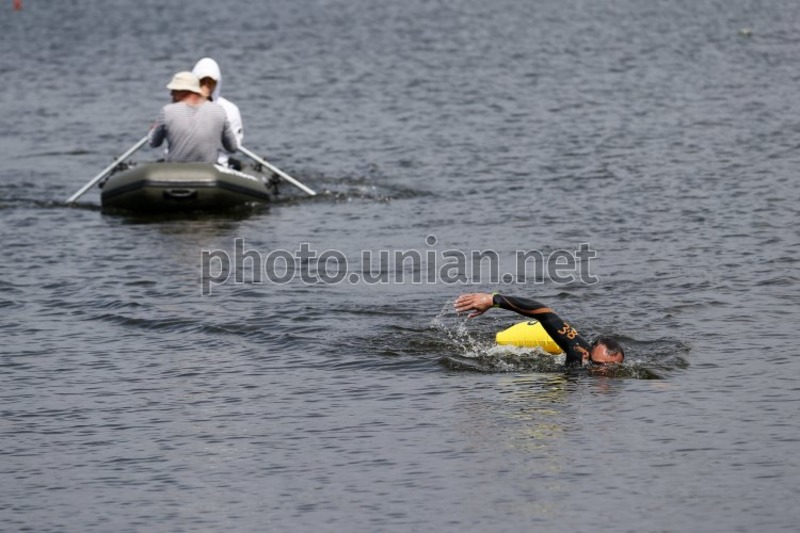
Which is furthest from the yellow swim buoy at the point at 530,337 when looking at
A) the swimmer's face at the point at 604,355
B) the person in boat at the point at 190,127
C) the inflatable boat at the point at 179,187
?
the person in boat at the point at 190,127

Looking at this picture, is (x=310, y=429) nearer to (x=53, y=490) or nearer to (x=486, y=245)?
(x=53, y=490)

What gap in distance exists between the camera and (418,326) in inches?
543

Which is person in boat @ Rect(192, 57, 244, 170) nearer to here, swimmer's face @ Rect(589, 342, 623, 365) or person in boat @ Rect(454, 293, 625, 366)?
person in boat @ Rect(454, 293, 625, 366)

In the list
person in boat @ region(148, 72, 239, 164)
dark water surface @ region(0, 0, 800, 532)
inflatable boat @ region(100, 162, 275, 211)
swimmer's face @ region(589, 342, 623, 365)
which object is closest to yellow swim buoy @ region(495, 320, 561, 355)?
dark water surface @ region(0, 0, 800, 532)

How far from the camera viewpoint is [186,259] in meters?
16.9

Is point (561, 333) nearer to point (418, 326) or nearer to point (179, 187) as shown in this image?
point (418, 326)

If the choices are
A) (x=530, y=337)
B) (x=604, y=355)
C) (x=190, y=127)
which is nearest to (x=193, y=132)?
(x=190, y=127)

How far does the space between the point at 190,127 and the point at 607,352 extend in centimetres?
834

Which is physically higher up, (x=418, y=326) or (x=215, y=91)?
(x=215, y=91)

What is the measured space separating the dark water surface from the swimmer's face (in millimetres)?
209

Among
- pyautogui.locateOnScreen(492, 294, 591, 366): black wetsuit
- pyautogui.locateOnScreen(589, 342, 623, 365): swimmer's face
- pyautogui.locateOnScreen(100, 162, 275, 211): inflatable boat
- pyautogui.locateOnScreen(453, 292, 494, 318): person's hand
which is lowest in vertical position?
pyautogui.locateOnScreen(589, 342, 623, 365): swimmer's face

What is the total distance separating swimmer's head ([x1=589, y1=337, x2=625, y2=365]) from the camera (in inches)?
467

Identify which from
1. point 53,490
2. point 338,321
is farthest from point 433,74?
point 53,490

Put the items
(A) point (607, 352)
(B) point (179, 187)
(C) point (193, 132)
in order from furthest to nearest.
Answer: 1. (C) point (193, 132)
2. (B) point (179, 187)
3. (A) point (607, 352)
